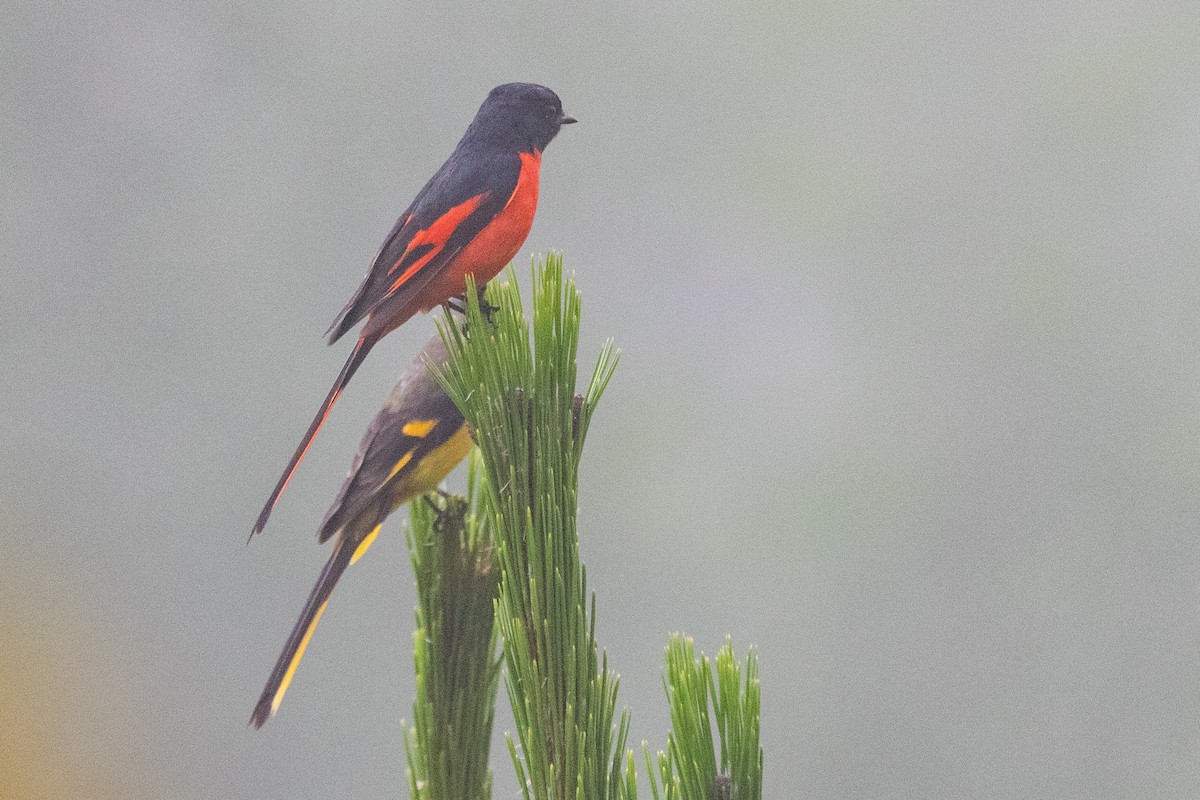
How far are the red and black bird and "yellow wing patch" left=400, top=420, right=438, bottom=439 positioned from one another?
28 cm

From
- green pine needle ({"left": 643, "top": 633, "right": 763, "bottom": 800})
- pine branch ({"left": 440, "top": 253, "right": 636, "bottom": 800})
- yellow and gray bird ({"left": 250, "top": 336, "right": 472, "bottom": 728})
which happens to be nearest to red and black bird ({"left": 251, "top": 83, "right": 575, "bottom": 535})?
yellow and gray bird ({"left": 250, "top": 336, "right": 472, "bottom": 728})

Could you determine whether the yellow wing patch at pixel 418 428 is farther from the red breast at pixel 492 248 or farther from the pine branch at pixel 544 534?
the pine branch at pixel 544 534

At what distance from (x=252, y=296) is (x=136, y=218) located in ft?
1.00

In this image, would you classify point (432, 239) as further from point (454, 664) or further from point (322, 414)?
point (454, 664)

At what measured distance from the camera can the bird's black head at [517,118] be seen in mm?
1008

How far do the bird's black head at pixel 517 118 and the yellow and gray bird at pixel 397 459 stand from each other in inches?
8.2

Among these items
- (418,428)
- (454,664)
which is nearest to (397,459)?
(418,428)

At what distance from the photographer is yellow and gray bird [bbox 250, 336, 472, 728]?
1.12 metres

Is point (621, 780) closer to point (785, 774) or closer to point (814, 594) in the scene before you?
point (814, 594)

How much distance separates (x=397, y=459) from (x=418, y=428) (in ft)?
0.18

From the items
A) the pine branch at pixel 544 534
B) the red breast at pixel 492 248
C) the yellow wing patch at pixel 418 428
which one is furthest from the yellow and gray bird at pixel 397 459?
the pine branch at pixel 544 534

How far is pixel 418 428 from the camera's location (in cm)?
120

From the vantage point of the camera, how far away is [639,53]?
2781mm

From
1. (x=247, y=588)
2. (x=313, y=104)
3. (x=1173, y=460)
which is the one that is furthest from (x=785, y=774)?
(x=313, y=104)
